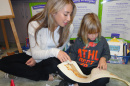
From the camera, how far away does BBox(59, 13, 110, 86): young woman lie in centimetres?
82

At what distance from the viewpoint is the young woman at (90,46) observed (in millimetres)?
817

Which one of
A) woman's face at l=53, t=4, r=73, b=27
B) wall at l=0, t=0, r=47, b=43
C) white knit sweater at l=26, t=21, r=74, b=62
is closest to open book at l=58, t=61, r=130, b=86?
white knit sweater at l=26, t=21, r=74, b=62

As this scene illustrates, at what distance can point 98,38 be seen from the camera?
88cm

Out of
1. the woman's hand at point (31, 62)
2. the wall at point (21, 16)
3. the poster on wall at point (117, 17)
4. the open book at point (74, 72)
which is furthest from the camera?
the wall at point (21, 16)

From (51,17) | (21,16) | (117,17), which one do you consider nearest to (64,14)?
(51,17)

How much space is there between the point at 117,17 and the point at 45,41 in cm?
85

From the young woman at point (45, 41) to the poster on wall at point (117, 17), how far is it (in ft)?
1.95

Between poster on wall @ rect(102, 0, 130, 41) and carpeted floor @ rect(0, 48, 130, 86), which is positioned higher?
poster on wall @ rect(102, 0, 130, 41)

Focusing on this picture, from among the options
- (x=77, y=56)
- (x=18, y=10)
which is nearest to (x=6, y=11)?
(x=18, y=10)

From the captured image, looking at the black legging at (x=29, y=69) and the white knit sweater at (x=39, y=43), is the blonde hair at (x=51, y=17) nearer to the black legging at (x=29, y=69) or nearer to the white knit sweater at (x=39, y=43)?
the white knit sweater at (x=39, y=43)

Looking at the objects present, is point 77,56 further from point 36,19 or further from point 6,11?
point 6,11

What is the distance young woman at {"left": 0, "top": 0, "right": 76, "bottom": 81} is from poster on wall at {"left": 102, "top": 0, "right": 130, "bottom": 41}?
0.59 meters

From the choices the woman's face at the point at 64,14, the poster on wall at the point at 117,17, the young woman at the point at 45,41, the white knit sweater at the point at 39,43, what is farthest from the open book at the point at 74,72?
the poster on wall at the point at 117,17

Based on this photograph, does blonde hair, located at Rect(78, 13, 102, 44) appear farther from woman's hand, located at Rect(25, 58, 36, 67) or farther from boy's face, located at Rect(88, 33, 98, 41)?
woman's hand, located at Rect(25, 58, 36, 67)
